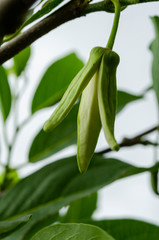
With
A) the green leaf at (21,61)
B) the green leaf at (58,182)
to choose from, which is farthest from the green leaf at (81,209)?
the green leaf at (21,61)

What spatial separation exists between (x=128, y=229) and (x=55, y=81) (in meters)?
0.25

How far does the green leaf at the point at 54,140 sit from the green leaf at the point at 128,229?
0.55 ft

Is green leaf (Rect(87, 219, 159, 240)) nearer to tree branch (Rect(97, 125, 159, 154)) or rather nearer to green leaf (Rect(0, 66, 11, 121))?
tree branch (Rect(97, 125, 159, 154))

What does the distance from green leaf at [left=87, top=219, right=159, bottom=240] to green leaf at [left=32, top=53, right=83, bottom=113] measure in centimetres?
22

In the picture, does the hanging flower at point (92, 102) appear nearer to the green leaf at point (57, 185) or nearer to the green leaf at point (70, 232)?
the green leaf at point (70, 232)

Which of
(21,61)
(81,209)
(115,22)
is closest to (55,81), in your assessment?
(21,61)

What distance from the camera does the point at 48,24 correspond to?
26 centimetres

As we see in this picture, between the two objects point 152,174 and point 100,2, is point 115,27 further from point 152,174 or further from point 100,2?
point 152,174

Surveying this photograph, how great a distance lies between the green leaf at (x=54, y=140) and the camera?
53cm

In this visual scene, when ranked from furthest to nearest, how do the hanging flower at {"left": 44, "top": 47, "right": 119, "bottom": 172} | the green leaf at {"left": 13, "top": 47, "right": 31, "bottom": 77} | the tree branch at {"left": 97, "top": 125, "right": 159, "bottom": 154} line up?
the green leaf at {"left": 13, "top": 47, "right": 31, "bottom": 77} < the tree branch at {"left": 97, "top": 125, "right": 159, "bottom": 154} < the hanging flower at {"left": 44, "top": 47, "right": 119, "bottom": 172}

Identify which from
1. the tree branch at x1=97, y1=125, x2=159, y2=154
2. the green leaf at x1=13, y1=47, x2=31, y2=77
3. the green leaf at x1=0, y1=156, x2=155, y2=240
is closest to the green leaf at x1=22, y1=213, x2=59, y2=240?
the green leaf at x1=0, y1=156, x2=155, y2=240

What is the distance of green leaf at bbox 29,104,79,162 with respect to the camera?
0.53 m

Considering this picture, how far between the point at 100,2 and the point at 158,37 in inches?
4.9

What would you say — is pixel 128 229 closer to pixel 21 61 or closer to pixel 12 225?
pixel 12 225
